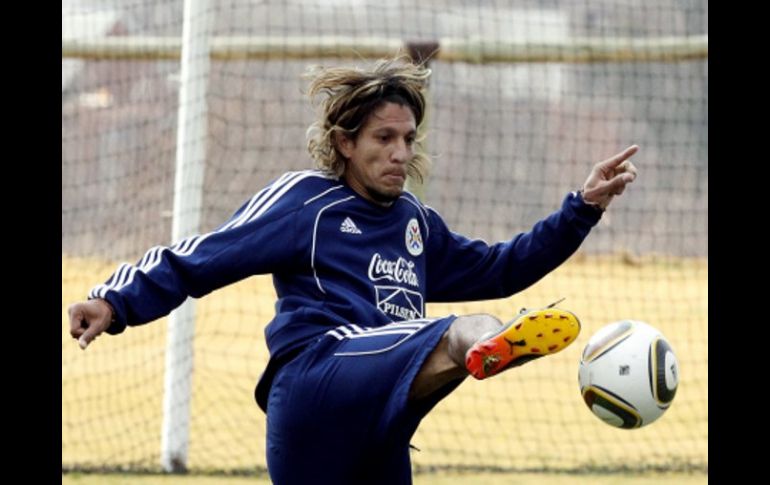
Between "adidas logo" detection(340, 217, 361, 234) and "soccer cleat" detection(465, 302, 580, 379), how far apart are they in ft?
3.08

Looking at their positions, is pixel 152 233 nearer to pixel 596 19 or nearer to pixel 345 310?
pixel 345 310

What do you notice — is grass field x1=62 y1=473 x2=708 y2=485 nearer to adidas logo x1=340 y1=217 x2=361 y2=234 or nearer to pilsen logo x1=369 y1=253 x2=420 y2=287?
pilsen logo x1=369 y1=253 x2=420 y2=287

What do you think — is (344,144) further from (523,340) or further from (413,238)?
(523,340)

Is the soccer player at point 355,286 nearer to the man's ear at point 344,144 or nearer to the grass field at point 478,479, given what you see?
the man's ear at point 344,144

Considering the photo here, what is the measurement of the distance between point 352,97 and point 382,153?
244mm

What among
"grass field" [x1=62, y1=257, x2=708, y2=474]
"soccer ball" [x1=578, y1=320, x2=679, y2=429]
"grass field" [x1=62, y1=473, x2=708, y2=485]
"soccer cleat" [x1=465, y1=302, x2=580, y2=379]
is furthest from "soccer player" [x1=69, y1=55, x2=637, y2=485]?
"grass field" [x1=62, y1=257, x2=708, y2=474]

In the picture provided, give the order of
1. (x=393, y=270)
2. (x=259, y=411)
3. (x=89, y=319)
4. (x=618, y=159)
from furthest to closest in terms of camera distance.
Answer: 1. (x=259, y=411)
2. (x=618, y=159)
3. (x=393, y=270)
4. (x=89, y=319)

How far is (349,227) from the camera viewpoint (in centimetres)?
524

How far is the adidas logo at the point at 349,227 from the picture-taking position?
17.1 ft

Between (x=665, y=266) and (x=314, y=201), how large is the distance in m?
13.0

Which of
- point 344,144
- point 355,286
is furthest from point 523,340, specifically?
point 344,144
